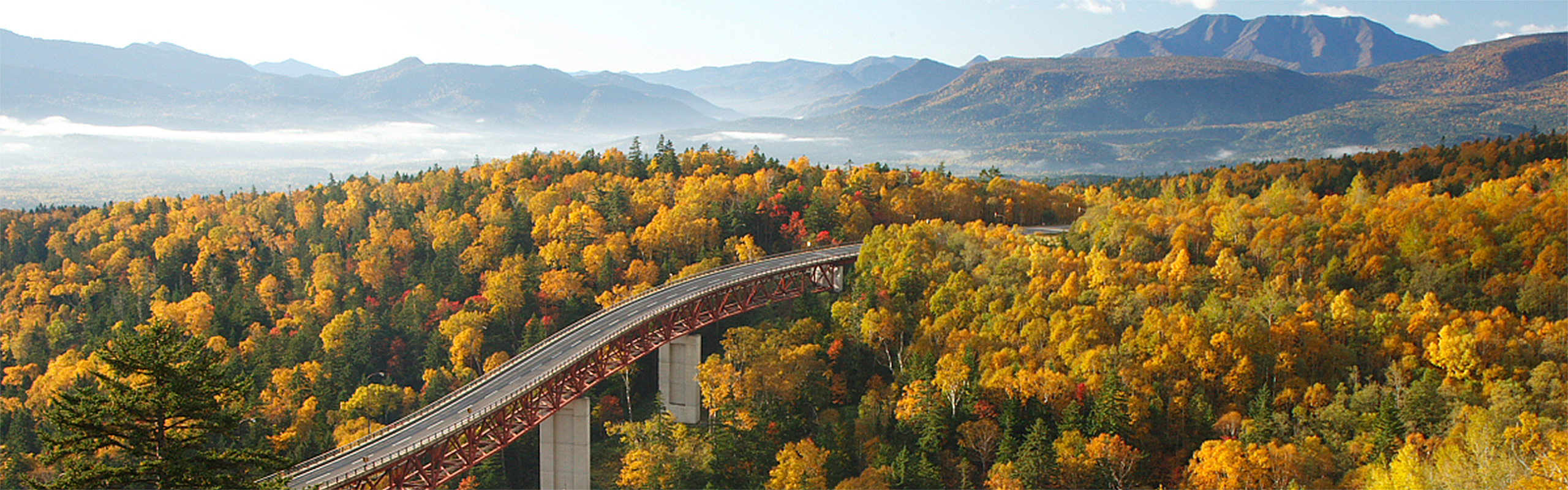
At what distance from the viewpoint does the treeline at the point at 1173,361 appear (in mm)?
56438

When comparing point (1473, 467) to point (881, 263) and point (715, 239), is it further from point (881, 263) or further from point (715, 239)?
point (715, 239)

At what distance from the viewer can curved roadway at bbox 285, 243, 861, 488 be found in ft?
168

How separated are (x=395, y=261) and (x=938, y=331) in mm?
72937

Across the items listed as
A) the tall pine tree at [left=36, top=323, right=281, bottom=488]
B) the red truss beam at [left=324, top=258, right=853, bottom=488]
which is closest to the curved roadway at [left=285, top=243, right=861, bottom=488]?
the red truss beam at [left=324, top=258, right=853, bottom=488]

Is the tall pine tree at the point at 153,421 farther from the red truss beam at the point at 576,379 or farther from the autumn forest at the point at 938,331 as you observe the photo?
the red truss beam at the point at 576,379

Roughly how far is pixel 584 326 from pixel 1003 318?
104ft

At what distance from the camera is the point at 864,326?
254 feet

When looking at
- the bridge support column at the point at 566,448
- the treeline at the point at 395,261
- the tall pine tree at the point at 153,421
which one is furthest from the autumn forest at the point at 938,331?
the bridge support column at the point at 566,448

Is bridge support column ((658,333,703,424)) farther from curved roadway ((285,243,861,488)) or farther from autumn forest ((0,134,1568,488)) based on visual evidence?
curved roadway ((285,243,861,488))

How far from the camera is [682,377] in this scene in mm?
77875

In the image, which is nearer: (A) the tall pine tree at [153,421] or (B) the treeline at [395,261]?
(A) the tall pine tree at [153,421]

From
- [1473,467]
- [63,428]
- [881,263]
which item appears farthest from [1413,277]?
[63,428]

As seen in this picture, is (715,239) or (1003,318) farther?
(715,239)

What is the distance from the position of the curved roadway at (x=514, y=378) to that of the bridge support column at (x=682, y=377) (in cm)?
387
